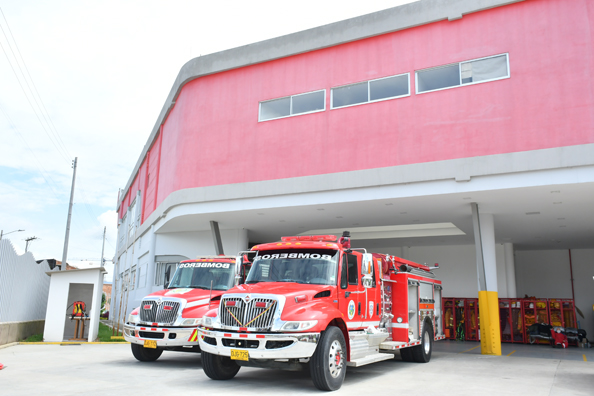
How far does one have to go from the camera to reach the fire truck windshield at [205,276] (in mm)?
12797

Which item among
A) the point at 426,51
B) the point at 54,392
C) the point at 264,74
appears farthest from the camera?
the point at 264,74

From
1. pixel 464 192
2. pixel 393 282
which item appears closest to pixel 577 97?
pixel 464 192

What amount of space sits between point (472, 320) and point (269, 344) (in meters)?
19.1

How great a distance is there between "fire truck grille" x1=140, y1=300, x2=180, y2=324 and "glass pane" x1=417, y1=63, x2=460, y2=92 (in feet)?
36.0

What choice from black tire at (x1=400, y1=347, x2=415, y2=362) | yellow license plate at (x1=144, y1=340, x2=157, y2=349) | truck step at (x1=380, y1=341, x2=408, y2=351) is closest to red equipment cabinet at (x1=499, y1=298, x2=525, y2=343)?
black tire at (x1=400, y1=347, x2=415, y2=362)

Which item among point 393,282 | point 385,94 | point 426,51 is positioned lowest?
point 393,282

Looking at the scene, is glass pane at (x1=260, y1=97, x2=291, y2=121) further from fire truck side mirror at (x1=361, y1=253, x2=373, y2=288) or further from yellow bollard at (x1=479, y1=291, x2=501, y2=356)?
yellow bollard at (x1=479, y1=291, x2=501, y2=356)

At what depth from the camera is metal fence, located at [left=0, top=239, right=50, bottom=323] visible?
15.0 m

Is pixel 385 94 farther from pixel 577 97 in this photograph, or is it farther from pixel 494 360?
pixel 494 360

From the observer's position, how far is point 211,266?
43.1 ft

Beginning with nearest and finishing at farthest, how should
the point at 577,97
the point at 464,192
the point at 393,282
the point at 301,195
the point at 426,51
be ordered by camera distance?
the point at 393,282, the point at 577,97, the point at 464,192, the point at 426,51, the point at 301,195

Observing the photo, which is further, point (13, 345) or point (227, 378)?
point (13, 345)

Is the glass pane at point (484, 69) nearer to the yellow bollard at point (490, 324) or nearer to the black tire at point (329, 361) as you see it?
the yellow bollard at point (490, 324)

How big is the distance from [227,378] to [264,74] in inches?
534
